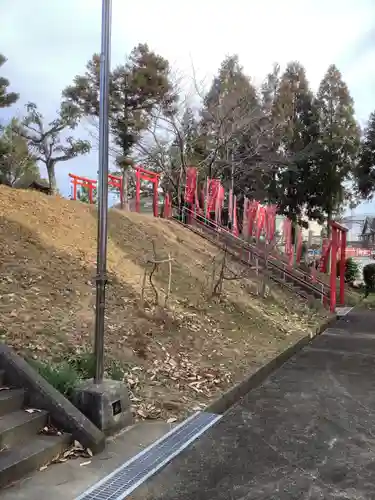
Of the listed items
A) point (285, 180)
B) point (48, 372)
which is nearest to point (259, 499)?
point (48, 372)

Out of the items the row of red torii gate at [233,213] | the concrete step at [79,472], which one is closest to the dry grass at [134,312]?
the concrete step at [79,472]

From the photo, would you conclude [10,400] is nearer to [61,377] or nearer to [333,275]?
[61,377]

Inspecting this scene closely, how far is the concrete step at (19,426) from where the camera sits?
388 cm

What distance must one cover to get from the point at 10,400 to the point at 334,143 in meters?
27.0

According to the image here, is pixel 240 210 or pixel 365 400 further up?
pixel 240 210

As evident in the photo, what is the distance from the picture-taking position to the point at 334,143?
28.4 metres

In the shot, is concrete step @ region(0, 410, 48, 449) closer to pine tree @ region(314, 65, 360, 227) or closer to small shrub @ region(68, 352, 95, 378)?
small shrub @ region(68, 352, 95, 378)

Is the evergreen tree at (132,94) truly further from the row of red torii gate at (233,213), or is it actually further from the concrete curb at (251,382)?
the concrete curb at (251,382)

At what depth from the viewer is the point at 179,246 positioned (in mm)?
14609

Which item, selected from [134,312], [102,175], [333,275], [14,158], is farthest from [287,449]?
[14,158]

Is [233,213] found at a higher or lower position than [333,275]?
higher

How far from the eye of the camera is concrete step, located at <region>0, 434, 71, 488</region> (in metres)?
3.50

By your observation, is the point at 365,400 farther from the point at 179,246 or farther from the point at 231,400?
the point at 179,246

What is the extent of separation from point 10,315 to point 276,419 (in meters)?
3.47
